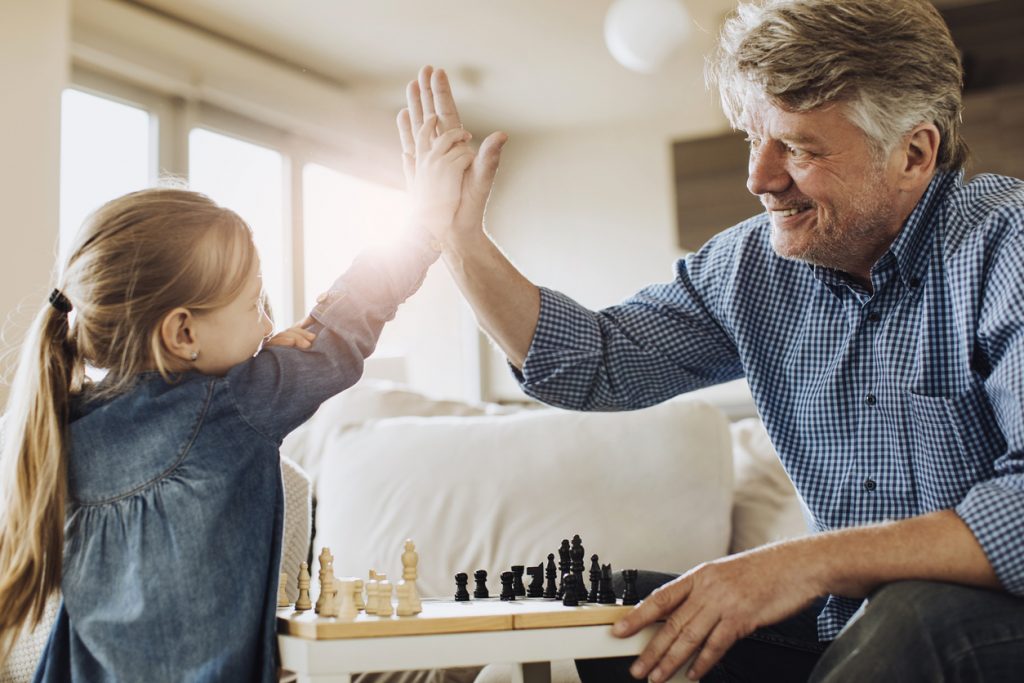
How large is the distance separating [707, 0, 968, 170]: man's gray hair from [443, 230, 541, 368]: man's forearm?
15.7 inches

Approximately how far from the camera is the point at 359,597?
1.02 meters

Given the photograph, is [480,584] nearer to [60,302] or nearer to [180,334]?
[180,334]

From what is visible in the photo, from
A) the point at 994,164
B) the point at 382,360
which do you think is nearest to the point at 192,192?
the point at 382,360

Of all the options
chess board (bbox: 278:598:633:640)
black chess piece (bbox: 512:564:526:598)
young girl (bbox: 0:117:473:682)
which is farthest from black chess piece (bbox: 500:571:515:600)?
young girl (bbox: 0:117:473:682)

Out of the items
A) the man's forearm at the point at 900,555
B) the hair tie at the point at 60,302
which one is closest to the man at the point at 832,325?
the man's forearm at the point at 900,555

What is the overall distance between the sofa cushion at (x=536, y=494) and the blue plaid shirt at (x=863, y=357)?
0.27 m

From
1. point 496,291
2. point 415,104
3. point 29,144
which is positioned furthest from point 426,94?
point 29,144

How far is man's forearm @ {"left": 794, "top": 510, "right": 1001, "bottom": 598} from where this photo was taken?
3.21ft

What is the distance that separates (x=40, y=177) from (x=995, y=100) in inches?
124

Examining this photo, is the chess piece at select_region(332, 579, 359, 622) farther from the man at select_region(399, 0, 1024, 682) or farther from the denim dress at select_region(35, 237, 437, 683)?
the man at select_region(399, 0, 1024, 682)

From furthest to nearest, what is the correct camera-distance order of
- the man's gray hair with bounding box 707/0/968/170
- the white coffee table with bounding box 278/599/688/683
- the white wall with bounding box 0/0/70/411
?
the white wall with bounding box 0/0/70/411, the man's gray hair with bounding box 707/0/968/170, the white coffee table with bounding box 278/599/688/683

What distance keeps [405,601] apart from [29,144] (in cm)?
220

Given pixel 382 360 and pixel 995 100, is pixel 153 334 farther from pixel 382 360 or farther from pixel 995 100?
pixel 995 100

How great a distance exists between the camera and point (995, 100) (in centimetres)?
381
